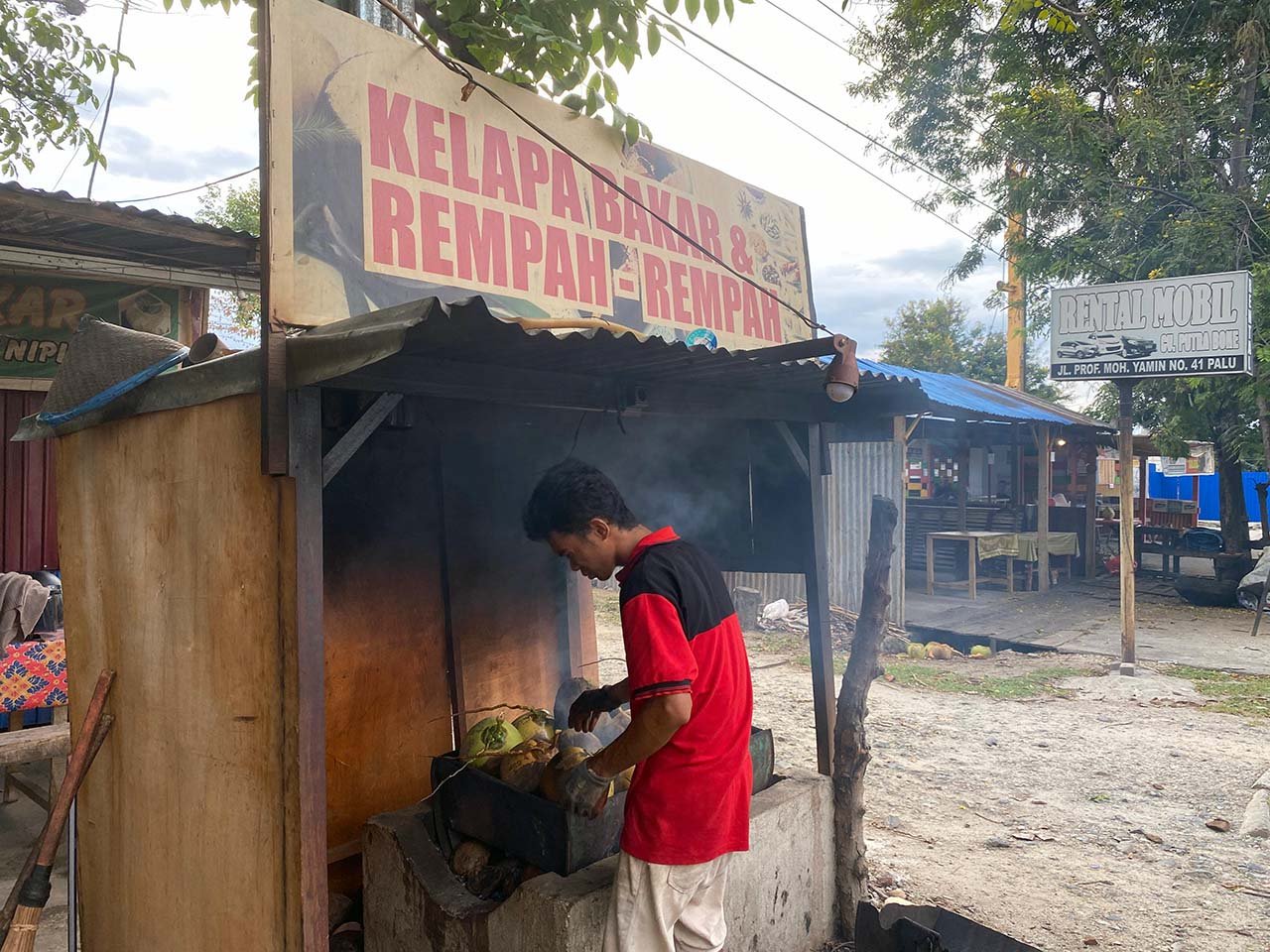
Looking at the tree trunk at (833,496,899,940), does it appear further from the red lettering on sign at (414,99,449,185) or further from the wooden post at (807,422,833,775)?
the red lettering on sign at (414,99,449,185)

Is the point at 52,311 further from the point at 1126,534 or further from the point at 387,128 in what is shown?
the point at 1126,534

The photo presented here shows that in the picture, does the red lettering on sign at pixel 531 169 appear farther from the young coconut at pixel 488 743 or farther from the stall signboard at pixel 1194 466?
the stall signboard at pixel 1194 466

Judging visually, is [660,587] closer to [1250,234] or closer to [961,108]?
[1250,234]

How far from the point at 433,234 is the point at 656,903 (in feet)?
8.91

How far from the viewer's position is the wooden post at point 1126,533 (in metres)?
9.45

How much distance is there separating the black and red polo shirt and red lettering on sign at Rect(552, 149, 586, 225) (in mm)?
1860

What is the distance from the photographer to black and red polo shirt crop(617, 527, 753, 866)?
2.71 m

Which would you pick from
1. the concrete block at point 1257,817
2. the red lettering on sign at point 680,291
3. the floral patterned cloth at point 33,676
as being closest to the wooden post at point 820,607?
the red lettering on sign at point 680,291

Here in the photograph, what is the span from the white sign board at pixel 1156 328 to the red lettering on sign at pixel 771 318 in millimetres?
6464

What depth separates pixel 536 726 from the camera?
4.22m

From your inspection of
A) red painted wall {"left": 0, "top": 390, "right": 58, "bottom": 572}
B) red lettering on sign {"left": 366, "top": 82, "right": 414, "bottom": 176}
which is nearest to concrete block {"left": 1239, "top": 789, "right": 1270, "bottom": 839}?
red lettering on sign {"left": 366, "top": 82, "right": 414, "bottom": 176}

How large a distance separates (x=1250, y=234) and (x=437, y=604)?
1475cm

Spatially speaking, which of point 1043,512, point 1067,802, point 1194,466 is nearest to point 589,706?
point 1067,802

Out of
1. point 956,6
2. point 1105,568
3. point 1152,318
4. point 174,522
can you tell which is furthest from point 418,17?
point 1105,568
